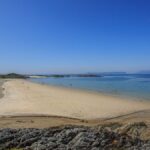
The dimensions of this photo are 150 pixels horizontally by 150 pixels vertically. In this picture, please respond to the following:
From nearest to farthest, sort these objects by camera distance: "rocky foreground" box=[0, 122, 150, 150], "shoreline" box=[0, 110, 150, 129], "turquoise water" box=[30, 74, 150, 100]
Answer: "rocky foreground" box=[0, 122, 150, 150]
"shoreline" box=[0, 110, 150, 129]
"turquoise water" box=[30, 74, 150, 100]

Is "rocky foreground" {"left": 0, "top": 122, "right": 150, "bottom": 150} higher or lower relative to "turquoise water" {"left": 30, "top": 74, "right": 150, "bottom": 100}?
higher

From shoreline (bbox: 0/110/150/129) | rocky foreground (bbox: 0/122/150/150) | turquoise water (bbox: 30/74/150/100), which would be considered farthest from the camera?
turquoise water (bbox: 30/74/150/100)

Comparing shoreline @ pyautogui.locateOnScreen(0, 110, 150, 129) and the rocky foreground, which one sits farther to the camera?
shoreline @ pyautogui.locateOnScreen(0, 110, 150, 129)

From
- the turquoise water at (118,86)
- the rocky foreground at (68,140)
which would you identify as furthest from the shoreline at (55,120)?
the turquoise water at (118,86)

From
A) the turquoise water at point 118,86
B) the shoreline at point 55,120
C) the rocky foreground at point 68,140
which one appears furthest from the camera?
the turquoise water at point 118,86

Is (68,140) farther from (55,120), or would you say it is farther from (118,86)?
(118,86)

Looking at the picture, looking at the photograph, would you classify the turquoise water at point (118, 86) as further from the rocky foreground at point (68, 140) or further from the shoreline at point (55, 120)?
the rocky foreground at point (68, 140)

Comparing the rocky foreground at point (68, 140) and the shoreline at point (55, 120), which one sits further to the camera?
the shoreline at point (55, 120)

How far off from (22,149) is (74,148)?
5.04 ft

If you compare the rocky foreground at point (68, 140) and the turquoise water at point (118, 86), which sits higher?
the rocky foreground at point (68, 140)

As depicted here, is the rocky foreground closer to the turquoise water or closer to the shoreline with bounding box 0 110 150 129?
the shoreline with bounding box 0 110 150 129

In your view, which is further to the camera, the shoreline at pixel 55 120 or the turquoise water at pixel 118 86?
the turquoise water at pixel 118 86

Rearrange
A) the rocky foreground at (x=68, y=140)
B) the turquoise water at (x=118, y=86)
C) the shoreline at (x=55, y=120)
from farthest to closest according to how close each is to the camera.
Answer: the turquoise water at (x=118, y=86)
the shoreline at (x=55, y=120)
the rocky foreground at (x=68, y=140)

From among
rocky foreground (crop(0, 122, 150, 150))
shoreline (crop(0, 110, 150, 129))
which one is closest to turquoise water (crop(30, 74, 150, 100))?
shoreline (crop(0, 110, 150, 129))
